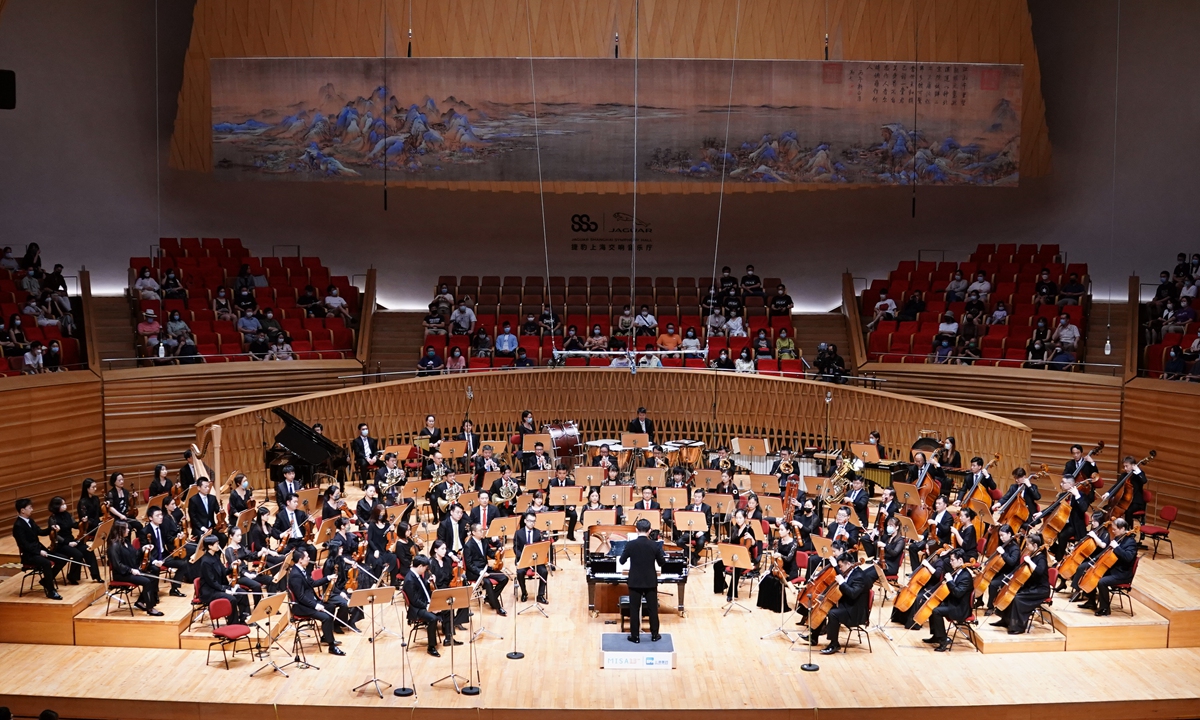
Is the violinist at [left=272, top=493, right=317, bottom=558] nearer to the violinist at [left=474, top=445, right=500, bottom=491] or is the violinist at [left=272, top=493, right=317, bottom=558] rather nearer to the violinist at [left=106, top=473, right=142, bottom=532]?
the violinist at [left=106, top=473, right=142, bottom=532]

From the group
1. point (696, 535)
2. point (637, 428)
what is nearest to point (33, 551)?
point (696, 535)

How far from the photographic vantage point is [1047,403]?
47.4ft

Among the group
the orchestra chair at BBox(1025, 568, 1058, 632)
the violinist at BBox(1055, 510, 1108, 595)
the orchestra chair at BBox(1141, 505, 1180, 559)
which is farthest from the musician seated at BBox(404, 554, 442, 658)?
the orchestra chair at BBox(1141, 505, 1180, 559)

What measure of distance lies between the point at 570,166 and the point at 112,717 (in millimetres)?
11846

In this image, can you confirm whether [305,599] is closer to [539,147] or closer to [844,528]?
[844,528]

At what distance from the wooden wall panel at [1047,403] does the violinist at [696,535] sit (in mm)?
4123

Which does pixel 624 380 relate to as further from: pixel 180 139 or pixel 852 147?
pixel 180 139

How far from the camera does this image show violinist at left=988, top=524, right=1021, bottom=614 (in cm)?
972

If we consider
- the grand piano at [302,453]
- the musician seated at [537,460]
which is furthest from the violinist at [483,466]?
the grand piano at [302,453]

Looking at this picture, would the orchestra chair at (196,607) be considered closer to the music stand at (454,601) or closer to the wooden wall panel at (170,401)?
the music stand at (454,601)

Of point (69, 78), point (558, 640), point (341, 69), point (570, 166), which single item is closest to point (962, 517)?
point (558, 640)

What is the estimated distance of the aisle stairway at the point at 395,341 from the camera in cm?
1738

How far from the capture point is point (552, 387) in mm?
16172

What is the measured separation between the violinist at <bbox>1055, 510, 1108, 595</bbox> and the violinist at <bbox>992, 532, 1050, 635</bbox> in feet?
2.20
